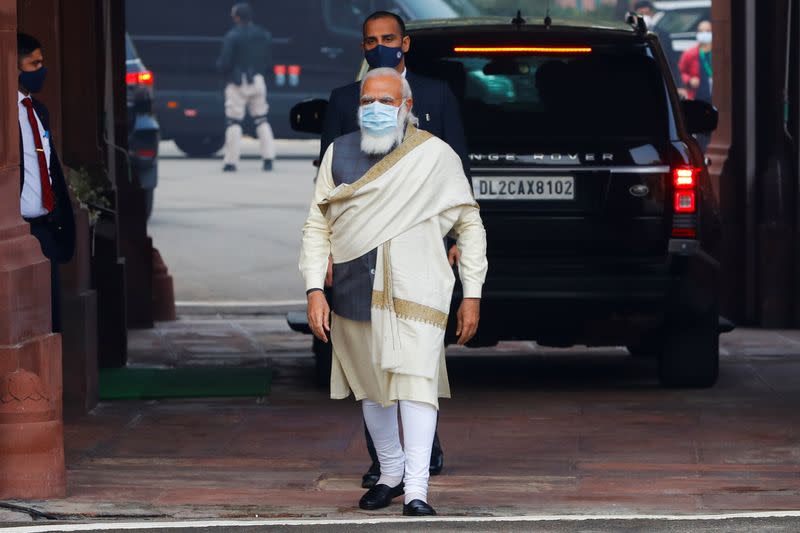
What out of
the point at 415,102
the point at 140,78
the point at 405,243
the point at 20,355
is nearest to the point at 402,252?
the point at 405,243

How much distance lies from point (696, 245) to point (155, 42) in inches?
796

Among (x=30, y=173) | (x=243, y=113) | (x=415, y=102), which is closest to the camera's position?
(x=415, y=102)

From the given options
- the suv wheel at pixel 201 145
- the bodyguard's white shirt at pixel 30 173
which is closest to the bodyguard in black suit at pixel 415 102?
the bodyguard's white shirt at pixel 30 173

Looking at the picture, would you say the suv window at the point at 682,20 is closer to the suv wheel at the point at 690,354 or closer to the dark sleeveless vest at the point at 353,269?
the suv wheel at the point at 690,354

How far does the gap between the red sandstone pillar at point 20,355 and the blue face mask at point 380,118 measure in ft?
4.69

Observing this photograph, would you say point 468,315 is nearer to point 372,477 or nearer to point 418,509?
point 418,509

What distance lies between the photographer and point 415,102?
327 inches

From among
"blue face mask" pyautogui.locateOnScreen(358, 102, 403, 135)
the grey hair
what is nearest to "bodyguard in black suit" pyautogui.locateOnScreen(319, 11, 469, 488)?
the grey hair

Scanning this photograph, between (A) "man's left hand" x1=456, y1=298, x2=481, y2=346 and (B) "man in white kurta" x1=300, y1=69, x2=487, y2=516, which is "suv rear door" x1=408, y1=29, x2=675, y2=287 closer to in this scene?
(B) "man in white kurta" x1=300, y1=69, x2=487, y2=516

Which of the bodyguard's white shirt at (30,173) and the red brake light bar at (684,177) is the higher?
the bodyguard's white shirt at (30,173)

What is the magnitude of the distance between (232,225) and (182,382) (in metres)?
9.95

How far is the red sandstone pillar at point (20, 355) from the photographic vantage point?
25.6 feet

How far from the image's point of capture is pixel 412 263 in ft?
24.4

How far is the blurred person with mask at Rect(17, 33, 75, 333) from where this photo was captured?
29.4 feet
